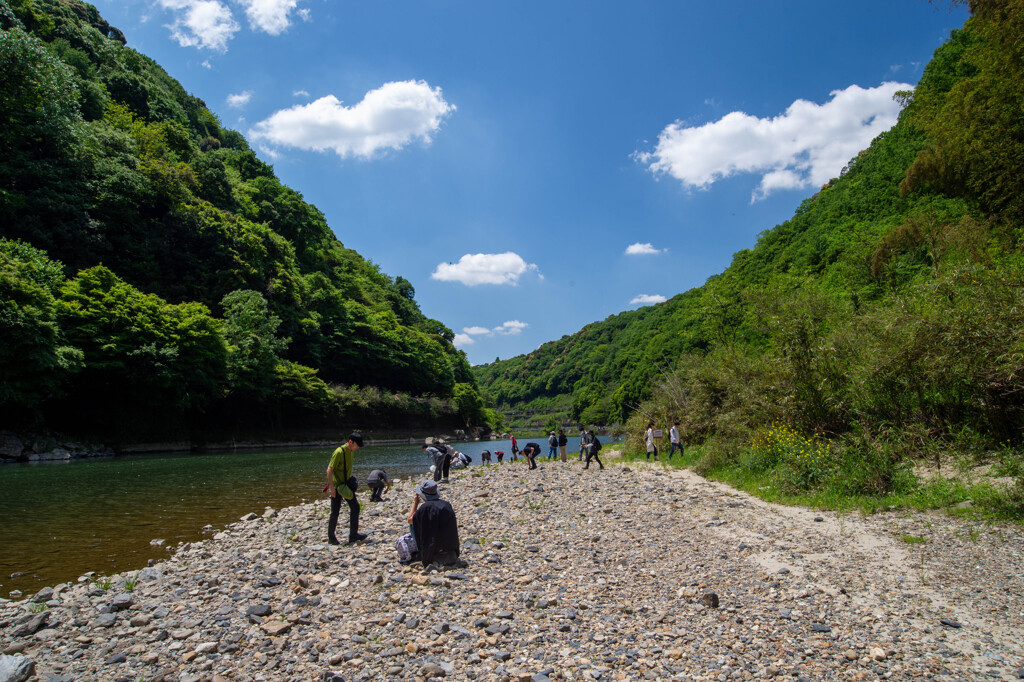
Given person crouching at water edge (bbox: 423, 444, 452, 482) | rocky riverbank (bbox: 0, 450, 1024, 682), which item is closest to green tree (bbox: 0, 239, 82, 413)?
person crouching at water edge (bbox: 423, 444, 452, 482)

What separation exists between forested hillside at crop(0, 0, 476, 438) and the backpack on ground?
33763mm

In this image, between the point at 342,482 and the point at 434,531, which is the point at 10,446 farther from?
the point at 434,531

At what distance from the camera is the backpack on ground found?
8.59 m

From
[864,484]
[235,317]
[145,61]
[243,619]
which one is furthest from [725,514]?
[145,61]

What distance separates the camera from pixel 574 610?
21.2ft

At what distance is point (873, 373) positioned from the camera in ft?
38.8

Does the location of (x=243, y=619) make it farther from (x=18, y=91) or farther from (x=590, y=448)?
(x=18, y=91)

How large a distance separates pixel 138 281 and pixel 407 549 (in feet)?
181

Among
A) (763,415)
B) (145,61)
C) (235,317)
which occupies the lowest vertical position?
(763,415)

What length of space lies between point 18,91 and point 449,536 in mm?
57078

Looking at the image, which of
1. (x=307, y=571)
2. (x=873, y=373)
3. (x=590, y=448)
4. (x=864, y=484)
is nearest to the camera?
(x=307, y=571)

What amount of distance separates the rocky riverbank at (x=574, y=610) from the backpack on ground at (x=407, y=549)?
14.3 inches

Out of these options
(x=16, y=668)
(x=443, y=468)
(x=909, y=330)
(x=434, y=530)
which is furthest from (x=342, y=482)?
(x=909, y=330)

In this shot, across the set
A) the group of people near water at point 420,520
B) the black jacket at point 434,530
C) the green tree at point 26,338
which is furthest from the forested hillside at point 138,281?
the black jacket at point 434,530
